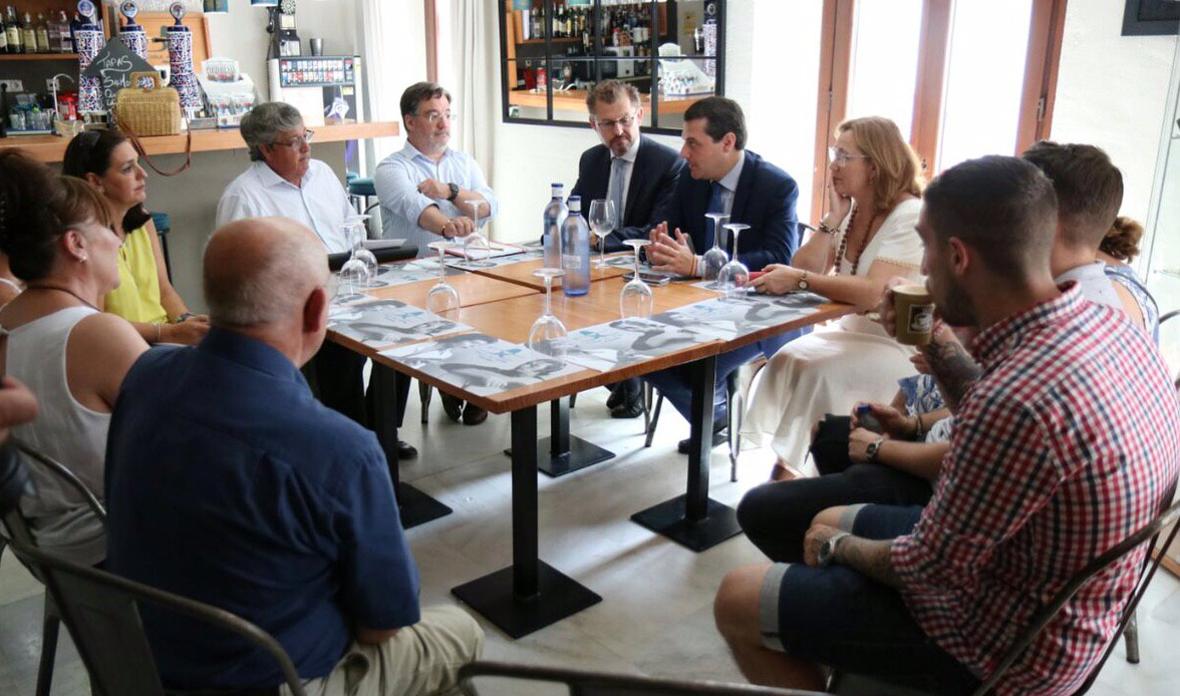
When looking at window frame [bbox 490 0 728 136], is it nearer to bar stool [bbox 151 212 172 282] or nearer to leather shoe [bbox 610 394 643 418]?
leather shoe [bbox 610 394 643 418]

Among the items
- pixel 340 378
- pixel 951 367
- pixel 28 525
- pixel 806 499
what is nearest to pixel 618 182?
pixel 340 378

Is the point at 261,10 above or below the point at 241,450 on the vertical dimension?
above

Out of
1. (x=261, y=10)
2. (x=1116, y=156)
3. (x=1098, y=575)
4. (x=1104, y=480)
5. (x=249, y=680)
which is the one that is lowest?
(x=249, y=680)

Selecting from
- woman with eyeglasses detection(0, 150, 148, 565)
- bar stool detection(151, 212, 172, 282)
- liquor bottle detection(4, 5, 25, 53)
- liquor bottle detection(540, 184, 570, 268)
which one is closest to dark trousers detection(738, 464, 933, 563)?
woman with eyeglasses detection(0, 150, 148, 565)

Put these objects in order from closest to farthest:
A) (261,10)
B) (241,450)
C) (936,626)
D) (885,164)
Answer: (241,450), (936,626), (885,164), (261,10)

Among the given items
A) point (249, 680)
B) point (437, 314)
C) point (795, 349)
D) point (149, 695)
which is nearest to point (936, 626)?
point (249, 680)

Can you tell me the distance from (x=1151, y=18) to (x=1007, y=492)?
113 inches

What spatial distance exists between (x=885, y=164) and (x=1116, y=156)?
1.40 metres

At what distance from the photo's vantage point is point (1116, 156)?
3.60m

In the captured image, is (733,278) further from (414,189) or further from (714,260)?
(414,189)

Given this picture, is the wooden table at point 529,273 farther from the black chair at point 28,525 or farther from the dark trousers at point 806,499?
the black chair at point 28,525

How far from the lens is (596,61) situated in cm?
577

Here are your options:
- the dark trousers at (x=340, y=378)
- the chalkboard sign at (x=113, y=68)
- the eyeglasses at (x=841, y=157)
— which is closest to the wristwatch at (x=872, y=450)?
the eyeglasses at (x=841, y=157)

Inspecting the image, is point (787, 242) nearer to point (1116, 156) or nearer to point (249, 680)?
point (1116, 156)
